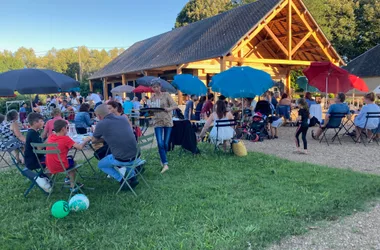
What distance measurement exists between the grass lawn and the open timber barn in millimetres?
8248

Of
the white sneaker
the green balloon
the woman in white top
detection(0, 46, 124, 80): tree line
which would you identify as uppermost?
detection(0, 46, 124, 80): tree line

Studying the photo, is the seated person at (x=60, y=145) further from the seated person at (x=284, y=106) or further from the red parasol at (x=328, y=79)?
the seated person at (x=284, y=106)

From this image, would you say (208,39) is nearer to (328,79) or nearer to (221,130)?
(328,79)

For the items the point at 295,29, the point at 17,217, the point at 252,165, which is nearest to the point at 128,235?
the point at 17,217

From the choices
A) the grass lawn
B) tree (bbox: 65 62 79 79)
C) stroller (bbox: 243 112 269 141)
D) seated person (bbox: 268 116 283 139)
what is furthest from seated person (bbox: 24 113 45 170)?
tree (bbox: 65 62 79 79)

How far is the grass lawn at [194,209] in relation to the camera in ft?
10.4

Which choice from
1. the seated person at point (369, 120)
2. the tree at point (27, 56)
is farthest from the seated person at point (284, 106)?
the tree at point (27, 56)

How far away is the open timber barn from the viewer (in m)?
13.7

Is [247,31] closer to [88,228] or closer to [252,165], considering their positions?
[252,165]

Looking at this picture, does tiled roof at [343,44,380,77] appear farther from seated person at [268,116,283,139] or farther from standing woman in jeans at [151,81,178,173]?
standing woman in jeans at [151,81,178,173]

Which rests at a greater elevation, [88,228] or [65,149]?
[65,149]

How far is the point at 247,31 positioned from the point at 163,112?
29.6 ft

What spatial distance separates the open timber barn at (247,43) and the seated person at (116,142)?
875cm

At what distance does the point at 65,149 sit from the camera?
4.27m
